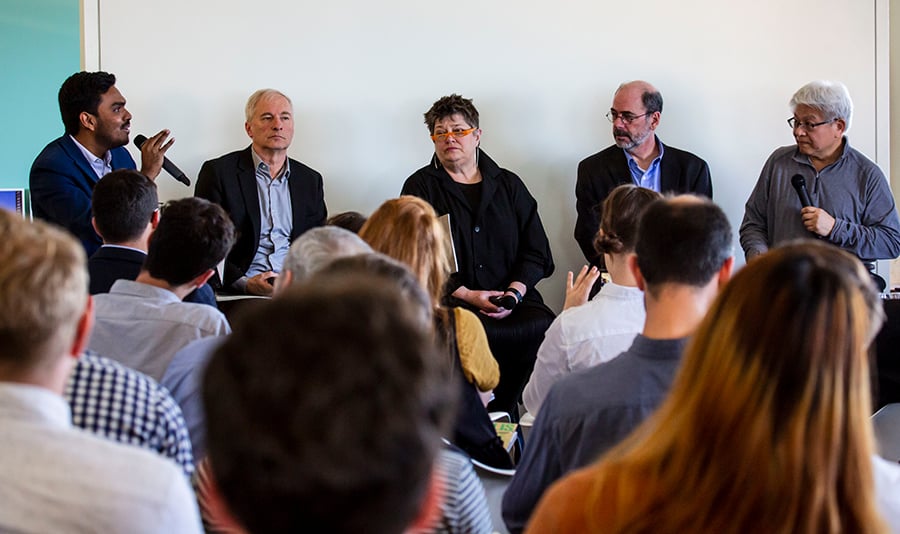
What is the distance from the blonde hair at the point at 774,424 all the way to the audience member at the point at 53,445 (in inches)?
22.2

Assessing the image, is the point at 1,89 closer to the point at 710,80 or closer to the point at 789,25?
the point at 710,80

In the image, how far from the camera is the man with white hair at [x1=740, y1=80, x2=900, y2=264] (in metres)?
4.18

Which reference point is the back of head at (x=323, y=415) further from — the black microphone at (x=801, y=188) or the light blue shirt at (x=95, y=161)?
the black microphone at (x=801, y=188)

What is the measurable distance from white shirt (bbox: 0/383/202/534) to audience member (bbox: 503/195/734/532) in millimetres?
788

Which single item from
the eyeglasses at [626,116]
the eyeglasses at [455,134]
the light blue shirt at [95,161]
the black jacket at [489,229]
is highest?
the eyeglasses at [626,116]

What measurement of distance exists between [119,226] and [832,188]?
3.14 meters

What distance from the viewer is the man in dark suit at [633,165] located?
465 centimetres

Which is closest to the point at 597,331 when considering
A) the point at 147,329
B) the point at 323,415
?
the point at 147,329

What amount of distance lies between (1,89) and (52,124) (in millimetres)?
380

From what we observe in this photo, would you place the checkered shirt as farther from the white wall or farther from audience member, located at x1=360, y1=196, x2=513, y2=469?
the white wall

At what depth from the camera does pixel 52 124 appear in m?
6.34

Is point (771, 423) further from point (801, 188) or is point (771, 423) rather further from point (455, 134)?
point (455, 134)

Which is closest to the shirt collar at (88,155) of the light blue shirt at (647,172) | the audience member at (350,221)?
the audience member at (350,221)

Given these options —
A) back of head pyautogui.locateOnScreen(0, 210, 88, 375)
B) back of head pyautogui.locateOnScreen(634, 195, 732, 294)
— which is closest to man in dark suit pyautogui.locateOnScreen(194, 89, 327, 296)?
back of head pyautogui.locateOnScreen(634, 195, 732, 294)
